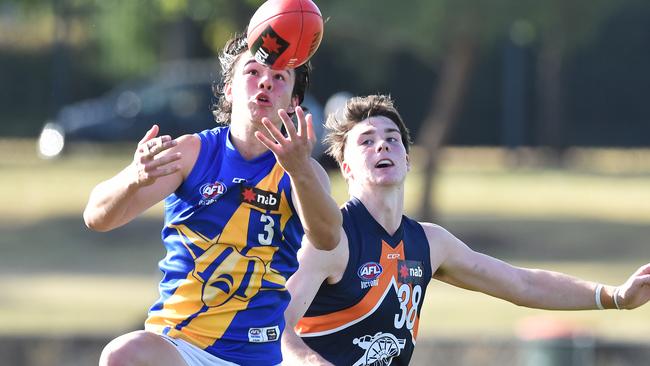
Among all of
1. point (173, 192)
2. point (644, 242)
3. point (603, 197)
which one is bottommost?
point (173, 192)

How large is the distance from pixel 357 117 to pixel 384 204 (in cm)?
40

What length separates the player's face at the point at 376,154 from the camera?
6176mm

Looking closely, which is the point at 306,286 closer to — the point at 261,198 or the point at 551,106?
the point at 261,198

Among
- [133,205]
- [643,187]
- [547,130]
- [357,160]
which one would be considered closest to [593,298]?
[357,160]

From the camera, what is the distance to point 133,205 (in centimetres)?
546

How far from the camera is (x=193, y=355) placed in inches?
219

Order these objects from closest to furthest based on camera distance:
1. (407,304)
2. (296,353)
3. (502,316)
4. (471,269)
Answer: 1. (296,353)
2. (407,304)
3. (471,269)
4. (502,316)

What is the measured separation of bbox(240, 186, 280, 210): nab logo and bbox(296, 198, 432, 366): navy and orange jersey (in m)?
0.64

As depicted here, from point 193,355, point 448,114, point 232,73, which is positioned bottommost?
point 193,355

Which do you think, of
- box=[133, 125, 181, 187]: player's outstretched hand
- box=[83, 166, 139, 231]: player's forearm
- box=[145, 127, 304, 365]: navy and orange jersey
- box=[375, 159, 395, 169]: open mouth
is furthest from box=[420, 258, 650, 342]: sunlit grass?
box=[133, 125, 181, 187]: player's outstretched hand

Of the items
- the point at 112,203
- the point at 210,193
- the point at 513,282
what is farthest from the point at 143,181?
the point at 513,282

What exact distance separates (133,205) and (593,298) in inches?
87.4

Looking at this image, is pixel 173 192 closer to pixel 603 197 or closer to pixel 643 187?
pixel 603 197

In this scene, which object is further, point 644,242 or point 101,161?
point 101,161
